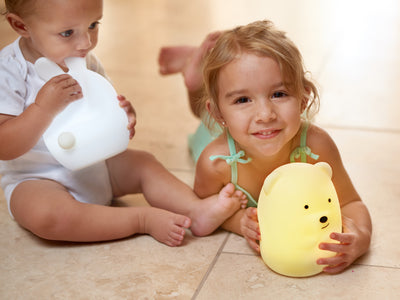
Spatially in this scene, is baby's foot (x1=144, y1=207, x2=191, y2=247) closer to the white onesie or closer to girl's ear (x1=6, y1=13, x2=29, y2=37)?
the white onesie

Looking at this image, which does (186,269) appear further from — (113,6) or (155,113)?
(113,6)

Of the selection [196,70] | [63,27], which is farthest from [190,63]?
[63,27]

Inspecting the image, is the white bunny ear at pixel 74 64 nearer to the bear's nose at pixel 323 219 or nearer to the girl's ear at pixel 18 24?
the girl's ear at pixel 18 24

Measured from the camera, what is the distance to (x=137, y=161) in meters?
1.28

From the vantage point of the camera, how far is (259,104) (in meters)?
1.04

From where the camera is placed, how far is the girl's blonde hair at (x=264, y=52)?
3.39ft

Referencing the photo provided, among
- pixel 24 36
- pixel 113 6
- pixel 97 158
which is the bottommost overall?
pixel 113 6

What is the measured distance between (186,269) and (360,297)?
11.6 inches

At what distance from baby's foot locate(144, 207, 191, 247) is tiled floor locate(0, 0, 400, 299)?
0.05 feet

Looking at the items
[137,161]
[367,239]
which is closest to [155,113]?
[137,161]

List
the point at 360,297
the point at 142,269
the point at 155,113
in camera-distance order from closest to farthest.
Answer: the point at 360,297 < the point at 142,269 < the point at 155,113

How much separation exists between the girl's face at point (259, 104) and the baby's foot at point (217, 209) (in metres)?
0.11

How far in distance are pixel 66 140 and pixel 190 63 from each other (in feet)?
1.53

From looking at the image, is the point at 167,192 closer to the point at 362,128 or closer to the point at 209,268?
the point at 209,268
